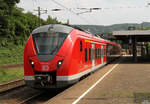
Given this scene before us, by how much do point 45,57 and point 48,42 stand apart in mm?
833

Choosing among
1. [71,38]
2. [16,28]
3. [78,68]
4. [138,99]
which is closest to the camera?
[138,99]

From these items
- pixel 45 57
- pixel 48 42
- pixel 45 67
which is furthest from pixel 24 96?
pixel 48 42

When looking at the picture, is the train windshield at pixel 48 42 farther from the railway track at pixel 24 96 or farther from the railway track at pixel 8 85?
the railway track at pixel 8 85

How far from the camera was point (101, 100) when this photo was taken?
8203 mm

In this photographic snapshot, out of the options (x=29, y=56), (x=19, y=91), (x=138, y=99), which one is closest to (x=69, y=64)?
(x=29, y=56)

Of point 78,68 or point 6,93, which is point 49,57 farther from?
point 6,93

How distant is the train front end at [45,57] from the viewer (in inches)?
382

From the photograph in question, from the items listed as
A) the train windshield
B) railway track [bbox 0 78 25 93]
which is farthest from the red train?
railway track [bbox 0 78 25 93]

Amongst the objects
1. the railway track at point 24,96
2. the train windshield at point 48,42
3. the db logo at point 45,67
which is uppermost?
the train windshield at point 48,42

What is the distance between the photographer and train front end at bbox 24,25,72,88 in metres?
9.70

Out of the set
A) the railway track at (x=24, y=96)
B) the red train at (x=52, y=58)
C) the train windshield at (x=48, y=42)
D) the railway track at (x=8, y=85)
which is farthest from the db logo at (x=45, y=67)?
the railway track at (x=8, y=85)

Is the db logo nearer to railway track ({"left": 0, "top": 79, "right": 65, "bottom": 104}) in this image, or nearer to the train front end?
the train front end

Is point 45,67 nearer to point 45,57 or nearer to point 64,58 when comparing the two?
point 45,57

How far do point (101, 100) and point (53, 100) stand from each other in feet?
6.05
